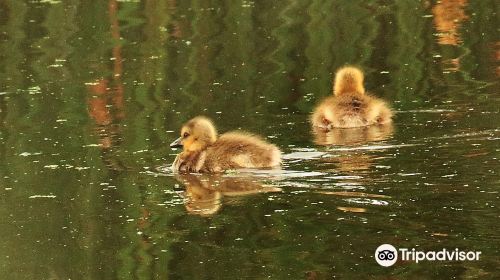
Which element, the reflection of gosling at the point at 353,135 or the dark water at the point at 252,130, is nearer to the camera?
the dark water at the point at 252,130

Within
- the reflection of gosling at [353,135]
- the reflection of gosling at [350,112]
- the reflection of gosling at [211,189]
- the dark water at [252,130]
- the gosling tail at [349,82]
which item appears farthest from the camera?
the gosling tail at [349,82]

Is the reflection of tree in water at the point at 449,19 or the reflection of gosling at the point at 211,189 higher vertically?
the reflection of tree in water at the point at 449,19

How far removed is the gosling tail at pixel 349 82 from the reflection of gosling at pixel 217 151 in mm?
1633

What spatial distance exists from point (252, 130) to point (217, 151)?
3.65 ft

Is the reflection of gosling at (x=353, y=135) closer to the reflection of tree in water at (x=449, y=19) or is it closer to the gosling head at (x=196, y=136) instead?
the gosling head at (x=196, y=136)

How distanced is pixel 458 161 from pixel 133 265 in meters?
2.18

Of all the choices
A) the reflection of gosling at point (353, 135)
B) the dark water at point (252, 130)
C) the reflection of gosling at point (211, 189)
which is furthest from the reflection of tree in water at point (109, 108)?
the reflection of gosling at point (353, 135)

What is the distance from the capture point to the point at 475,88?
10.5 meters

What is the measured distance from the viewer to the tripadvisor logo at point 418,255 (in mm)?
6262

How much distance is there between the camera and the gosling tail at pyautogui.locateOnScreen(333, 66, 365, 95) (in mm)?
10336

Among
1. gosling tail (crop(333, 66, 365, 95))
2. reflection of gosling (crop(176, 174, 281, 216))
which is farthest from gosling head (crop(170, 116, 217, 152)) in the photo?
gosling tail (crop(333, 66, 365, 95))

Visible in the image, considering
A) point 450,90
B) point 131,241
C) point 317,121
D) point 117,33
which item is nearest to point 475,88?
point 450,90

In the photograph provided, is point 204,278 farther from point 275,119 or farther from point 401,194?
point 275,119

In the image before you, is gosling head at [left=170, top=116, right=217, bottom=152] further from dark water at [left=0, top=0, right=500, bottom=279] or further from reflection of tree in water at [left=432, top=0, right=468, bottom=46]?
reflection of tree in water at [left=432, top=0, right=468, bottom=46]
